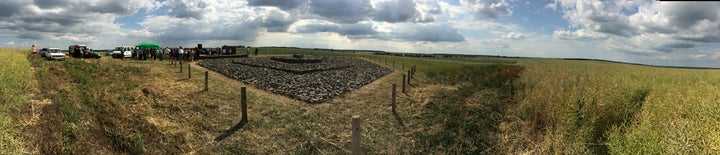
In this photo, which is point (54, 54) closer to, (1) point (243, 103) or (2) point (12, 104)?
(2) point (12, 104)

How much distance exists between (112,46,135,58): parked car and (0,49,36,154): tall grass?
28.2 m

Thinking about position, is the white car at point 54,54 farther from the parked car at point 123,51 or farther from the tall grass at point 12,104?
the tall grass at point 12,104

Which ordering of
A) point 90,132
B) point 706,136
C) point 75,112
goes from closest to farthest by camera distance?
1. point 706,136
2. point 90,132
3. point 75,112

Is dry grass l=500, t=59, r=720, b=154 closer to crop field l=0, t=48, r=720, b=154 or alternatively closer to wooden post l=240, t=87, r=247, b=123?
crop field l=0, t=48, r=720, b=154

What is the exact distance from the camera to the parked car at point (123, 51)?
115ft

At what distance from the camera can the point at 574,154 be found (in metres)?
6.75

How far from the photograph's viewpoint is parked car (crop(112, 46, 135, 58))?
35156 millimetres

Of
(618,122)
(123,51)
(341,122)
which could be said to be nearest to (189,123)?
(341,122)

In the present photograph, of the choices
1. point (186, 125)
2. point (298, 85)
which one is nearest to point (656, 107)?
point (186, 125)

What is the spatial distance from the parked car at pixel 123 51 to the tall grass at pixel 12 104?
28.2 meters

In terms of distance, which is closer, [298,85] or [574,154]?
[574,154]

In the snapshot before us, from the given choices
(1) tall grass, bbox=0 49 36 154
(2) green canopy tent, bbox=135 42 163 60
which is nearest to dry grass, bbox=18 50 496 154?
(1) tall grass, bbox=0 49 36 154

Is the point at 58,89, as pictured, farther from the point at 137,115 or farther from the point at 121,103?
the point at 137,115

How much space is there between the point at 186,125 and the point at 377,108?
7.50m
